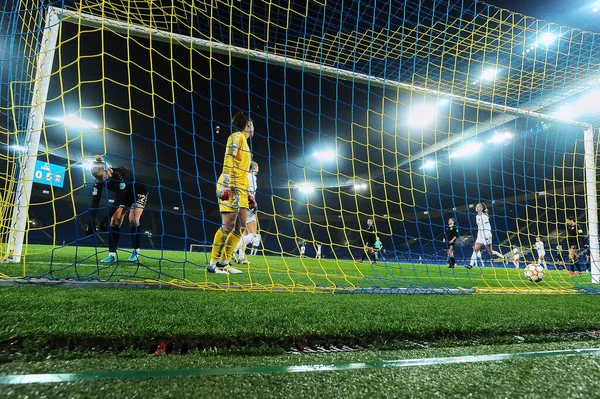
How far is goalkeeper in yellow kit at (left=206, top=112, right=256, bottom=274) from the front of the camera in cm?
319

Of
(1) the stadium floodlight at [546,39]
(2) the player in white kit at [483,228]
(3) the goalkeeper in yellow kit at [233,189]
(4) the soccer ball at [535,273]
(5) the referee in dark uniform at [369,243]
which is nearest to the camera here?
(3) the goalkeeper in yellow kit at [233,189]

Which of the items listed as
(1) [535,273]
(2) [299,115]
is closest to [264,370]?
(1) [535,273]

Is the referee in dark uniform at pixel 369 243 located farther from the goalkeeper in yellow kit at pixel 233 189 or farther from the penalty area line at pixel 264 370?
the penalty area line at pixel 264 370

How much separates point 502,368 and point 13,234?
14.5ft

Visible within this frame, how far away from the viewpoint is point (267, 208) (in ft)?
78.0

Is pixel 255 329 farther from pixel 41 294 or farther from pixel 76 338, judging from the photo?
pixel 41 294

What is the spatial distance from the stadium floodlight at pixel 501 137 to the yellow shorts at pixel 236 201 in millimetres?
13740

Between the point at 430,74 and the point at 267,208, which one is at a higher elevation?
the point at 430,74

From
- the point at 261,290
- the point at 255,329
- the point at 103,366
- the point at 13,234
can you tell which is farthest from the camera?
the point at 13,234

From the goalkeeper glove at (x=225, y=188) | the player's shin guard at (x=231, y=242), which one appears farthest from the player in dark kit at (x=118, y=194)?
the goalkeeper glove at (x=225, y=188)

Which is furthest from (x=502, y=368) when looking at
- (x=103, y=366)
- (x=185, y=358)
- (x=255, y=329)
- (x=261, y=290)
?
(x=261, y=290)

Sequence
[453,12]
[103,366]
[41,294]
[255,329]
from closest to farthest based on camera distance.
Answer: [103,366] < [255,329] < [41,294] < [453,12]

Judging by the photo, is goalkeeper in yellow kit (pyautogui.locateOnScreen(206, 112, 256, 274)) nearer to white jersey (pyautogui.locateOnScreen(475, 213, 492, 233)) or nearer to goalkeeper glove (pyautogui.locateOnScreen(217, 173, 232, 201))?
goalkeeper glove (pyautogui.locateOnScreen(217, 173, 232, 201))

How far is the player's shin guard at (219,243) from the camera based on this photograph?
3221 millimetres
